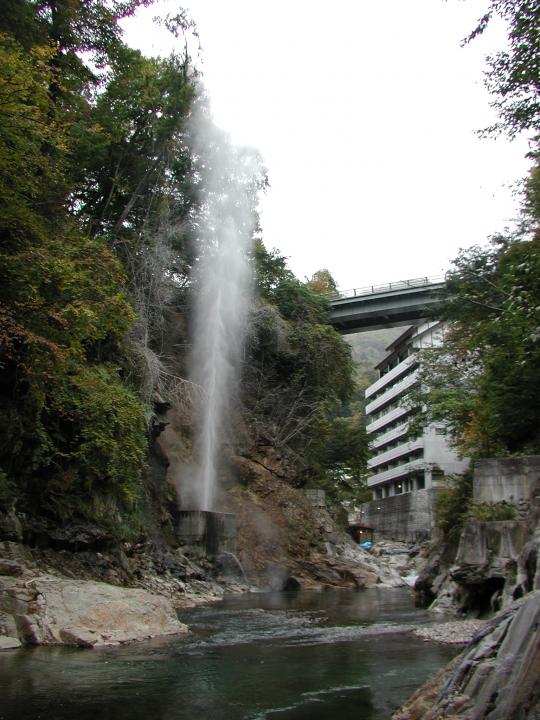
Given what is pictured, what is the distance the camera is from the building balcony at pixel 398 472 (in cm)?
6245

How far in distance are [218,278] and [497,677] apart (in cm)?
2928

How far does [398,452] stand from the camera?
70375 millimetres

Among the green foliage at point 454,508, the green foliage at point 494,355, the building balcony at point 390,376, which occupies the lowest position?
the green foliage at point 454,508

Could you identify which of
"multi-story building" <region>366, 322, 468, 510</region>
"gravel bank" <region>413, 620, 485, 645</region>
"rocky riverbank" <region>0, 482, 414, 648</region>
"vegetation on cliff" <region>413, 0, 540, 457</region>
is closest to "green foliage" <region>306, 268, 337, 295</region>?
"multi-story building" <region>366, 322, 468, 510</region>

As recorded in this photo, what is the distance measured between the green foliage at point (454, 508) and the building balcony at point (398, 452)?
136ft

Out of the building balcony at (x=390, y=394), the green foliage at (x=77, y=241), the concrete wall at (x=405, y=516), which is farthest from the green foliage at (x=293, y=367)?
the building balcony at (x=390, y=394)

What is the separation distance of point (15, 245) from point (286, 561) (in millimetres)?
18161

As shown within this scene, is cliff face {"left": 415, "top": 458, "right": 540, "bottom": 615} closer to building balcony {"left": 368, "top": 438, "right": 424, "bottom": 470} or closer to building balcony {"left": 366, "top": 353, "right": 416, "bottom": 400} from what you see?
building balcony {"left": 368, "top": 438, "right": 424, "bottom": 470}

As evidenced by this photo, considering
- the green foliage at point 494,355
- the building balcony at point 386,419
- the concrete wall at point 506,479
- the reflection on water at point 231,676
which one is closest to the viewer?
the reflection on water at point 231,676

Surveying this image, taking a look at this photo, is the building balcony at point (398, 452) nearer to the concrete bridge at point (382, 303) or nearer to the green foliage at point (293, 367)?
the concrete bridge at point (382, 303)

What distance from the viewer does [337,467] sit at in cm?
5000

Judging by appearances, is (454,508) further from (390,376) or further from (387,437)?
(390,376)

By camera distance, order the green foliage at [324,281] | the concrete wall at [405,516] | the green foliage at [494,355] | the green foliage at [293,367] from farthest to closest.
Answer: the green foliage at [324,281]
the concrete wall at [405,516]
the green foliage at [293,367]
the green foliage at [494,355]

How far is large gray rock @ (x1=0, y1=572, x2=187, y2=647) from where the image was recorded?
9.34 metres
